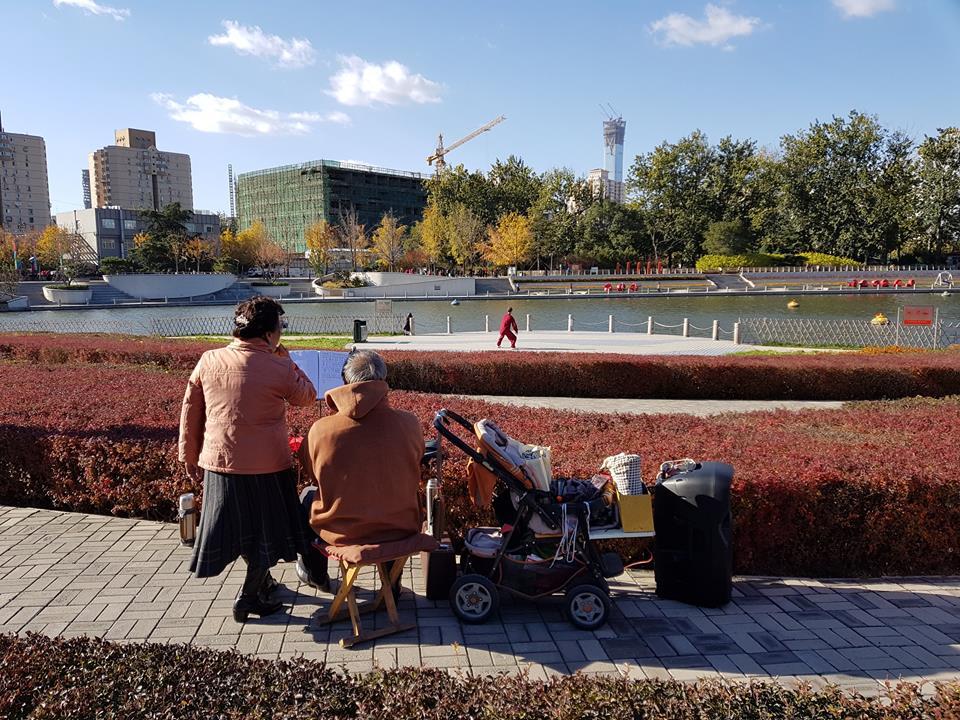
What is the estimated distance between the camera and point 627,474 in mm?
3764

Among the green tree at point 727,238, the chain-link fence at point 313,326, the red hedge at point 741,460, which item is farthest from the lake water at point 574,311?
the red hedge at point 741,460

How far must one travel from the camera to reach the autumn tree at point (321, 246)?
70.0 metres

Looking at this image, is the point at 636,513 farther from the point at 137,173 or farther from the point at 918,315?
the point at 137,173

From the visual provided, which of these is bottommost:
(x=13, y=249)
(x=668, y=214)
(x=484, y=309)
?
(x=484, y=309)

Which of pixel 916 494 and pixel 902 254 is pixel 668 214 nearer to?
pixel 902 254

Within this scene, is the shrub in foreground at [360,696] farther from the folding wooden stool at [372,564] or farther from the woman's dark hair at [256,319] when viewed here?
the woman's dark hair at [256,319]

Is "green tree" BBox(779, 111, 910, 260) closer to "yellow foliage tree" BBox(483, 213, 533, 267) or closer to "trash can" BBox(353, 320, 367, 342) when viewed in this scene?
"yellow foliage tree" BBox(483, 213, 533, 267)

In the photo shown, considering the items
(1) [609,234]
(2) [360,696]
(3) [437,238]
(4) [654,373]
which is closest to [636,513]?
(2) [360,696]

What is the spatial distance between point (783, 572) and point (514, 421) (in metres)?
2.77

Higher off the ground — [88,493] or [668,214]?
[668,214]

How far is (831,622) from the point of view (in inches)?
150

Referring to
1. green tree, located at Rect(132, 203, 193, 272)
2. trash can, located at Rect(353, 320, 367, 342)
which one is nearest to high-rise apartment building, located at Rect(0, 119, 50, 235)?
green tree, located at Rect(132, 203, 193, 272)

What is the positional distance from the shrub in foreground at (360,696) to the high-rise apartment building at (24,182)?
143186 millimetres

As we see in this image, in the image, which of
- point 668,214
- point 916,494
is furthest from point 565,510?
point 668,214
